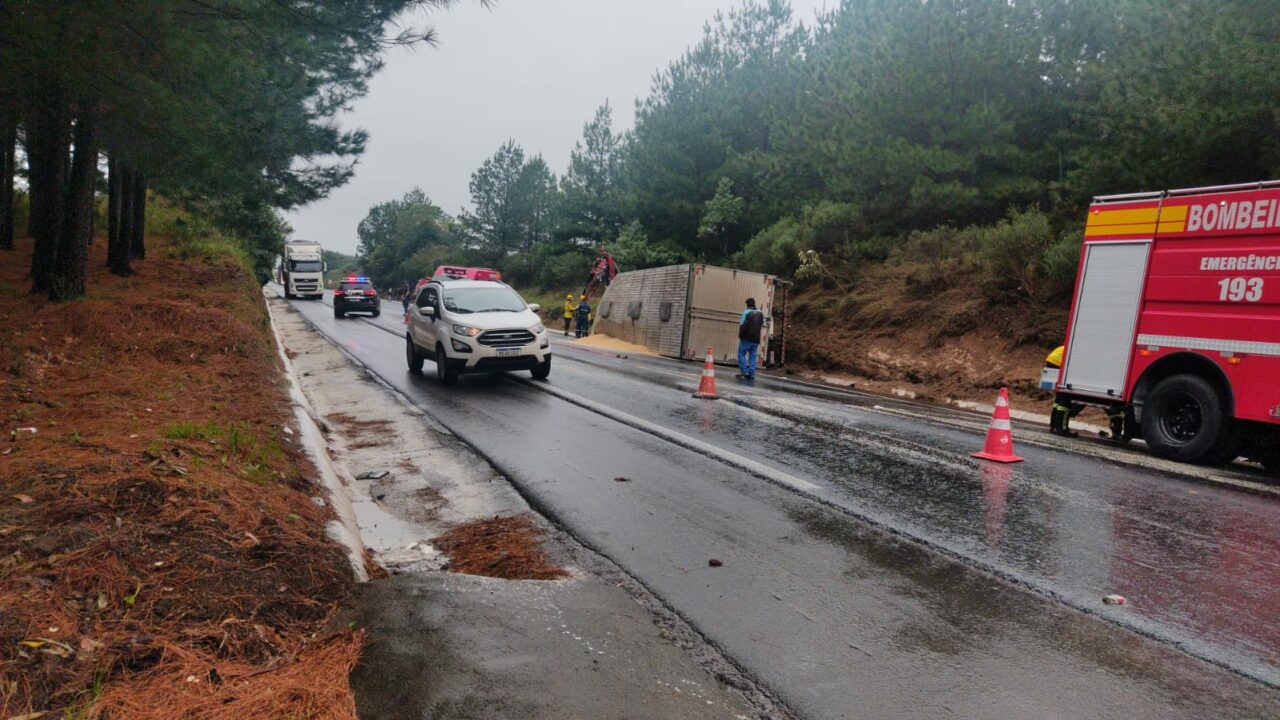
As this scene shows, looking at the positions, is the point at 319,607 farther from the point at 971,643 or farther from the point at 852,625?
the point at 971,643

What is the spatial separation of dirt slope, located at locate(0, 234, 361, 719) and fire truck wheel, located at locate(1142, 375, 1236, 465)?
929 centimetres

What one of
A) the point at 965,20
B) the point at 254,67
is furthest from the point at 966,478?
the point at 965,20

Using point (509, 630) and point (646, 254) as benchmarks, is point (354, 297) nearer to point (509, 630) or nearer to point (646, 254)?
point (646, 254)

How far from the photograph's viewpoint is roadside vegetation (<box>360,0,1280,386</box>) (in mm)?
13992

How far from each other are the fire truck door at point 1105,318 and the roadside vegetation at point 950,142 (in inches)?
205

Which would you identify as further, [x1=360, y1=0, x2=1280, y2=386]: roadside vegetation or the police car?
the police car

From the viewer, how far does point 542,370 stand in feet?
47.7

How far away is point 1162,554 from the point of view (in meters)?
5.27

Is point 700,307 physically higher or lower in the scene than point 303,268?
higher

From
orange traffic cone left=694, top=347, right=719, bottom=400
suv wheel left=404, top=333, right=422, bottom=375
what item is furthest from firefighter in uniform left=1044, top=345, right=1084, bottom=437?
suv wheel left=404, top=333, right=422, bottom=375

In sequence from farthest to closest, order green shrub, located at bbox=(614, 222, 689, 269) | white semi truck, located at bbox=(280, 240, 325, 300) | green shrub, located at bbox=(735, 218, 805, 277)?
1. white semi truck, located at bbox=(280, 240, 325, 300)
2. green shrub, located at bbox=(614, 222, 689, 269)
3. green shrub, located at bbox=(735, 218, 805, 277)

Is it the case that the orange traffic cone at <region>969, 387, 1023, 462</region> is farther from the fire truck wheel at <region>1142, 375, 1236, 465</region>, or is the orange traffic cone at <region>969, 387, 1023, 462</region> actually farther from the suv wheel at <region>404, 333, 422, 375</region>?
the suv wheel at <region>404, 333, 422, 375</region>

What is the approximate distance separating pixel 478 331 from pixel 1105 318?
379 inches

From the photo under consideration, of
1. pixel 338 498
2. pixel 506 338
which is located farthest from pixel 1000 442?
pixel 506 338
